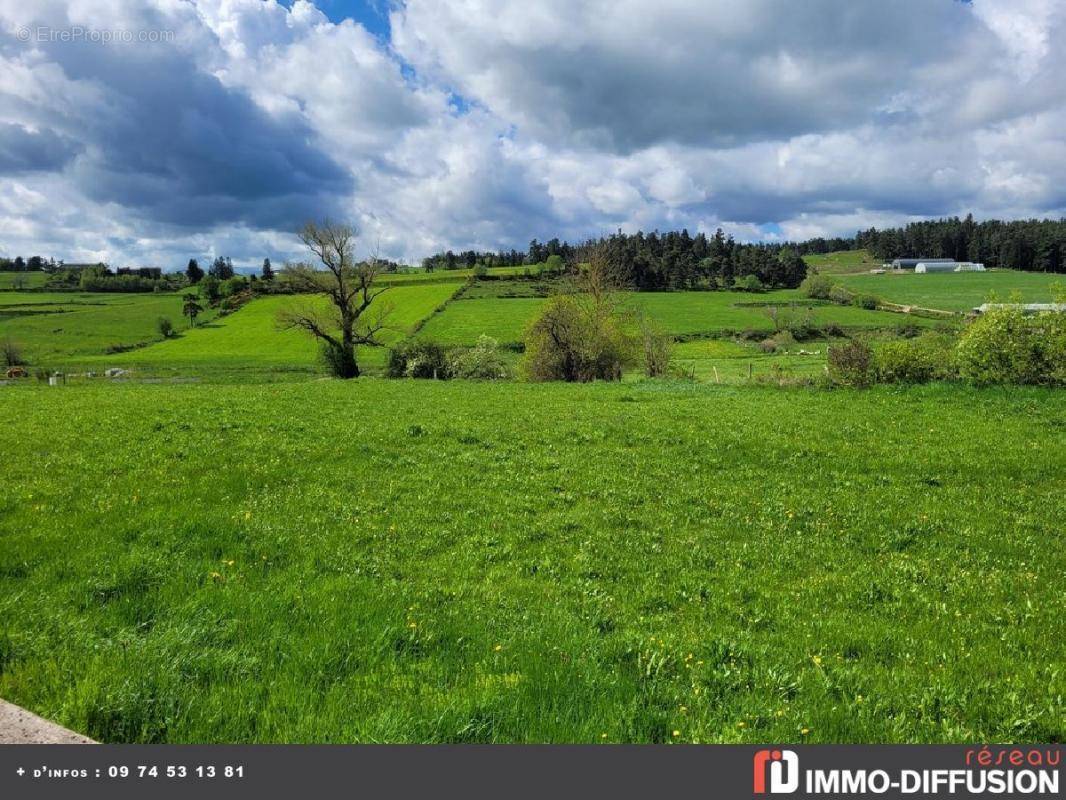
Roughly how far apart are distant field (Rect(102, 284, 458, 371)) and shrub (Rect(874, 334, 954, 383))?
52.1 m

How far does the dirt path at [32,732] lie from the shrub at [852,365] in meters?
33.0

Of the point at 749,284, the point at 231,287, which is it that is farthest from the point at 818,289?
the point at 231,287

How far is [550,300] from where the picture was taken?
50688 mm

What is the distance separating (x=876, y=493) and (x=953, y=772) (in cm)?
921

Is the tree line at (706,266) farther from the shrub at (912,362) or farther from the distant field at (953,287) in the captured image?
the shrub at (912,362)

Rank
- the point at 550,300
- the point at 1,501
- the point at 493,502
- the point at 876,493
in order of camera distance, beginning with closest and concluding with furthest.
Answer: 1. the point at 1,501
2. the point at 493,502
3. the point at 876,493
4. the point at 550,300

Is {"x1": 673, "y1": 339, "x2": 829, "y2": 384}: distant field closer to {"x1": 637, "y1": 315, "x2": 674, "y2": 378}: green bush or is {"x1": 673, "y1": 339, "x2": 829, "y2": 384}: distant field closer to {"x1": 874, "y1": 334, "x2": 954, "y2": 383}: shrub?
{"x1": 637, "y1": 315, "x2": 674, "y2": 378}: green bush

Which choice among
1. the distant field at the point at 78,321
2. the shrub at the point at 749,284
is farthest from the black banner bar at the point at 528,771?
the shrub at the point at 749,284

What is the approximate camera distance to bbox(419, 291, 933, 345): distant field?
104 metres

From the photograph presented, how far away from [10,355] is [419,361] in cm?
7588

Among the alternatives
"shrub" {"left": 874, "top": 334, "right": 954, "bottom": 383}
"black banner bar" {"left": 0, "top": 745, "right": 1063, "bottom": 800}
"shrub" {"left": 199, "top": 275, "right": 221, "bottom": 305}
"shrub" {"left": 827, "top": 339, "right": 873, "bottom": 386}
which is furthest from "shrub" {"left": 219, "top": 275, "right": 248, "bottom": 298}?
"black banner bar" {"left": 0, "top": 745, "right": 1063, "bottom": 800}

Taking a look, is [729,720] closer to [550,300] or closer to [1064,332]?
[1064,332]

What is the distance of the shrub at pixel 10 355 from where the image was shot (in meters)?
88.8

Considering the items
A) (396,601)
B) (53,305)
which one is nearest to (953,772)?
(396,601)
